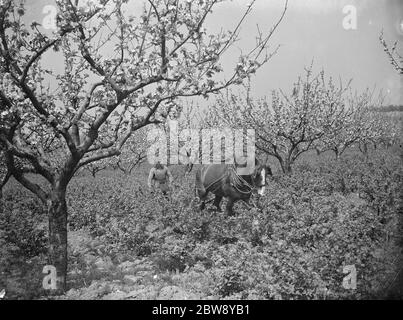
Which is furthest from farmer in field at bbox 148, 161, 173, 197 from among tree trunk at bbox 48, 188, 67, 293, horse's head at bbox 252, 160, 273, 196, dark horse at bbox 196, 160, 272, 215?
tree trunk at bbox 48, 188, 67, 293

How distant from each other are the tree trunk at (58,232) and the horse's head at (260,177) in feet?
17.9

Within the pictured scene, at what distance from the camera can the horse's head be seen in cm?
1016

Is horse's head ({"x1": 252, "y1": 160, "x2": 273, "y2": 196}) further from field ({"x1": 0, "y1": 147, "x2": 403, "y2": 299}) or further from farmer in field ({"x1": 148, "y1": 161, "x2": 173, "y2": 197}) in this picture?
farmer in field ({"x1": 148, "y1": 161, "x2": 173, "y2": 197})

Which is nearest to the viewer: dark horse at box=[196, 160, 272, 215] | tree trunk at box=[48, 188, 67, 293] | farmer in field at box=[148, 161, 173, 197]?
tree trunk at box=[48, 188, 67, 293]

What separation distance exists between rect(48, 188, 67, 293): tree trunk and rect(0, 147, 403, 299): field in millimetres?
435

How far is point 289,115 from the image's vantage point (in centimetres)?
2067

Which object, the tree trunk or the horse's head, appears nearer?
the tree trunk

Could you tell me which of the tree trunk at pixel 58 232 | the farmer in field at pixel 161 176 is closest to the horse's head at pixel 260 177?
the farmer in field at pixel 161 176

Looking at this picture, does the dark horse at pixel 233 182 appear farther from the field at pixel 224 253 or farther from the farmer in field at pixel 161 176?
the farmer in field at pixel 161 176

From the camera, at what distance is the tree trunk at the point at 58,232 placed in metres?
6.86

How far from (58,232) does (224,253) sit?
338 centimetres

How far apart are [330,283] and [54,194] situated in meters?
5.32
